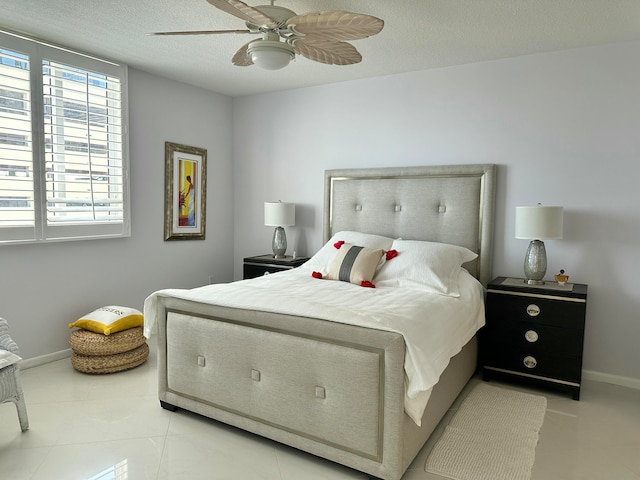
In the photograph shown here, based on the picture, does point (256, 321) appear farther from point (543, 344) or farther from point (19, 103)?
point (19, 103)

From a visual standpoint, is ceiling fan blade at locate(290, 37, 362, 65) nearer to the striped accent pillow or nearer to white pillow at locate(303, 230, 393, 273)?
the striped accent pillow

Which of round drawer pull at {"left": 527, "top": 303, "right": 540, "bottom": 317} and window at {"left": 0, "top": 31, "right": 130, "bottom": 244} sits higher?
window at {"left": 0, "top": 31, "right": 130, "bottom": 244}

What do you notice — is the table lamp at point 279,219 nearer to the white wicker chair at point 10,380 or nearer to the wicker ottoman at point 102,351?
the wicker ottoman at point 102,351

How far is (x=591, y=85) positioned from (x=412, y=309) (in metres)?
2.30

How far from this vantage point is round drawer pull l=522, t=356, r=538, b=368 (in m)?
3.07

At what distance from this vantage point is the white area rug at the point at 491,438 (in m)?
2.11

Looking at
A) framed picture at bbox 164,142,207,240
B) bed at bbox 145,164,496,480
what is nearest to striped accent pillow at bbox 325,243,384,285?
bed at bbox 145,164,496,480

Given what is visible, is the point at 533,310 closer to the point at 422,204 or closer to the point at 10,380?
the point at 422,204

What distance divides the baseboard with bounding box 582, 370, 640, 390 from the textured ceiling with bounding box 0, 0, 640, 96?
243 cm

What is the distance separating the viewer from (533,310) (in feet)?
9.99

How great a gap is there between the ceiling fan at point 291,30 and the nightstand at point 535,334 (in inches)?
79.3

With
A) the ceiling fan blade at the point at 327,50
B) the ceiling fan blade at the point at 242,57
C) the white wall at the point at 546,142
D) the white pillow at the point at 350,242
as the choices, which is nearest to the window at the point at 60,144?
the ceiling fan blade at the point at 242,57

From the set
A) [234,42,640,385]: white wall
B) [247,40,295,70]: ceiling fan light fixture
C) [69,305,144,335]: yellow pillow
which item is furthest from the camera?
[69,305,144,335]: yellow pillow

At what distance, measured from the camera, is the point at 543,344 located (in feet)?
9.96
